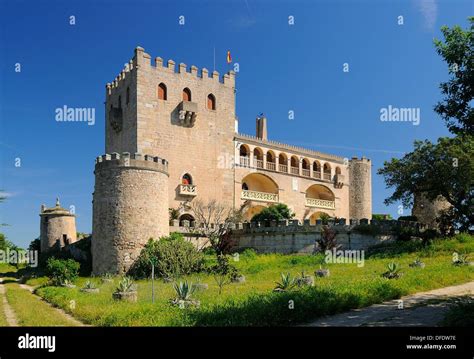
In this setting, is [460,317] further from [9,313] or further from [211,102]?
[211,102]

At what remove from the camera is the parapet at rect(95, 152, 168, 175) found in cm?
2564

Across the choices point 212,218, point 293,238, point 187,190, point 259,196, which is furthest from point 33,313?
point 259,196

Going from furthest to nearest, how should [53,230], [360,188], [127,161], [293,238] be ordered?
[360,188], [53,230], [293,238], [127,161]

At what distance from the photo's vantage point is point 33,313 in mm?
14336

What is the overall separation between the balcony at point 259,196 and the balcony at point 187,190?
16.5 ft

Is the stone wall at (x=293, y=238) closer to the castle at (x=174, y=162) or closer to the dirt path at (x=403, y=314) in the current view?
the castle at (x=174, y=162)

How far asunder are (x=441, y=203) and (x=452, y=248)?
17.0 metres

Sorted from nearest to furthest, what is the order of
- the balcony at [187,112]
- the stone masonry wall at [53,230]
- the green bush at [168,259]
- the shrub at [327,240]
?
the green bush at [168,259], the shrub at [327,240], the balcony at [187,112], the stone masonry wall at [53,230]

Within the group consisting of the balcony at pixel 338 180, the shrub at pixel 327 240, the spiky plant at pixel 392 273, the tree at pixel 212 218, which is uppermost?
the balcony at pixel 338 180

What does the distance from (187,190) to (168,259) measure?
11.0m

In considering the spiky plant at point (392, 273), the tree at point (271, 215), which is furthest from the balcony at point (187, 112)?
the spiky plant at point (392, 273)

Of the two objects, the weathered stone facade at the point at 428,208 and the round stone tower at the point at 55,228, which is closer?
the round stone tower at the point at 55,228

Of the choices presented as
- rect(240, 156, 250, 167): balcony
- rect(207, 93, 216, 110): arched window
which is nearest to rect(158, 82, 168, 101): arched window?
rect(207, 93, 216, 110): arched window

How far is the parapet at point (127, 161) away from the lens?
25.6m
